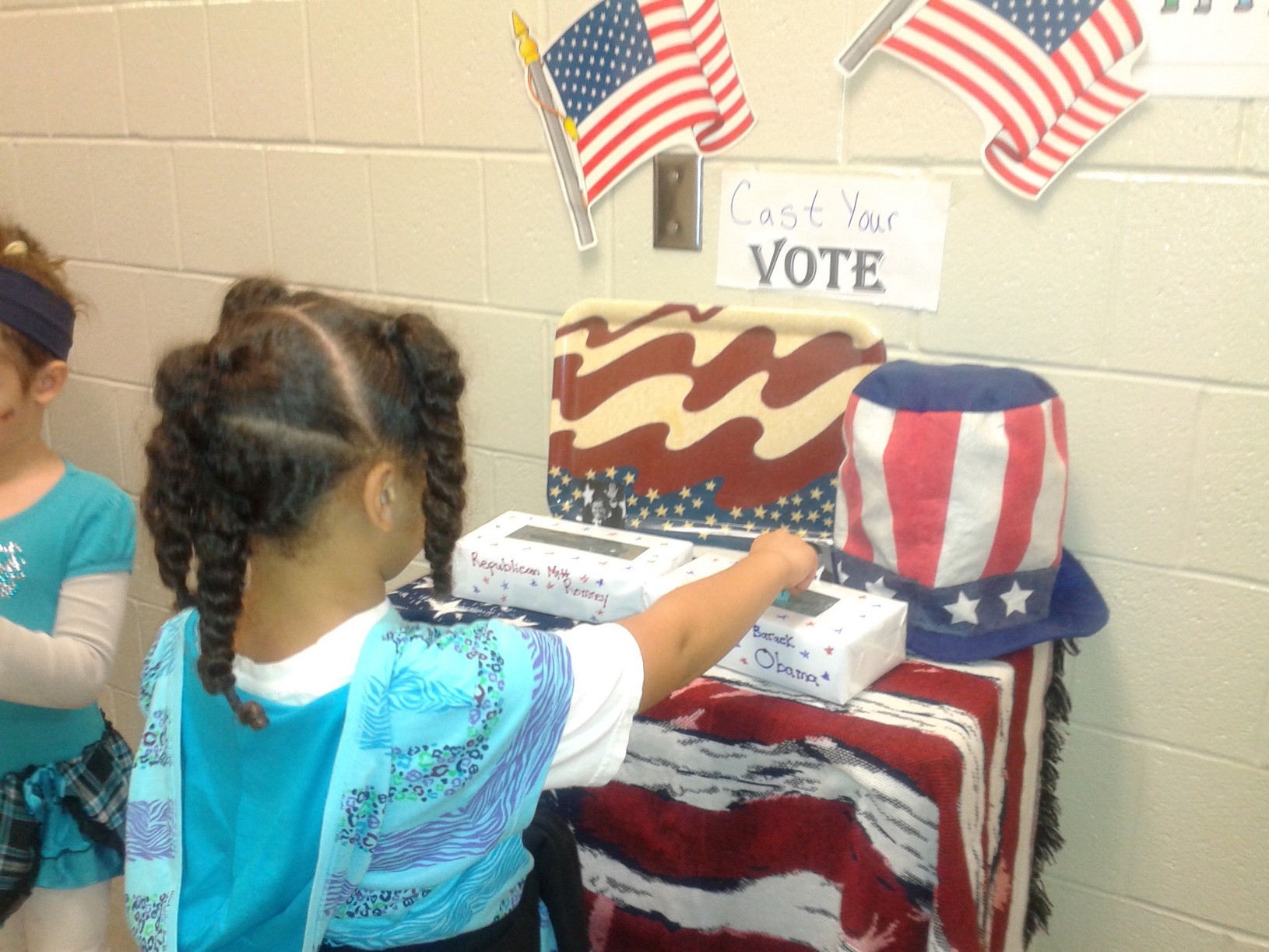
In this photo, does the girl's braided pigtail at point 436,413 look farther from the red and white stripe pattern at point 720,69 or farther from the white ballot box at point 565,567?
the red and white stripe pattern at point 720,69

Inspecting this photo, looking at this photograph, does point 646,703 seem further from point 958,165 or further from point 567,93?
point 567,93

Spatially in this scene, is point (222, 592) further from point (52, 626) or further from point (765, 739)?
point (52, 626)

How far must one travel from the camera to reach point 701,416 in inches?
50.9

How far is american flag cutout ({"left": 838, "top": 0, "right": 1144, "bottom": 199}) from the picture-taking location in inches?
42.6

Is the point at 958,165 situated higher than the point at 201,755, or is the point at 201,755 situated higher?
the point at 958,165

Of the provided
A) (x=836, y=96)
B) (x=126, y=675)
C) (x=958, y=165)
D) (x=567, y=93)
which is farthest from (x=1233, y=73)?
(x=126, y=675)

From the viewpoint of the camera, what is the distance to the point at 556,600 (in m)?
1.11

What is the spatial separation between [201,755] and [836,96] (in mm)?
936

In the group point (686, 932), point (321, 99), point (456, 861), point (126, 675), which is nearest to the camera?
point (456, 861)

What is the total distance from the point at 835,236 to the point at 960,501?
1.31 feet

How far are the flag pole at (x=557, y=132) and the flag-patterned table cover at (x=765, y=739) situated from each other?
0.12m

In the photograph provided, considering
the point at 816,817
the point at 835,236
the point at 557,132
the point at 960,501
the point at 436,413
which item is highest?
the point at 557,132

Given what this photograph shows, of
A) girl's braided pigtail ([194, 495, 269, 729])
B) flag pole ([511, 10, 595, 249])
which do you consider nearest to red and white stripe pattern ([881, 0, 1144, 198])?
flag pole ([511, 10, 595, 249])

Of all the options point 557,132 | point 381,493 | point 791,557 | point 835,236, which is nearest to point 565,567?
point 791,557
